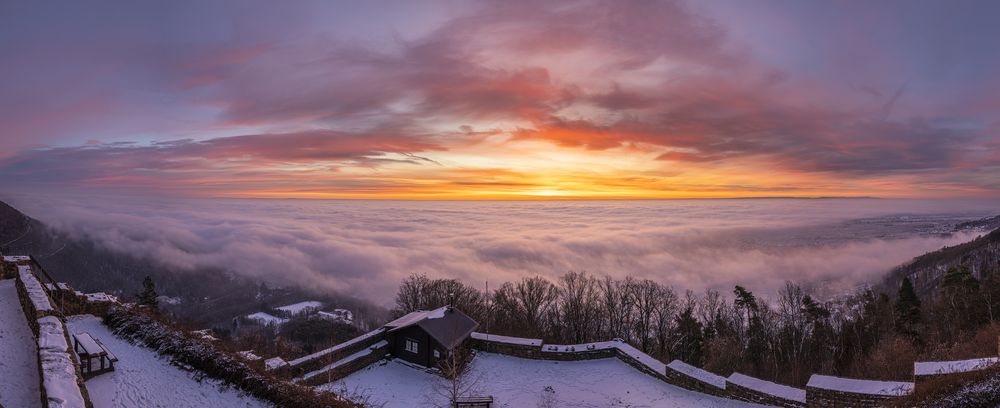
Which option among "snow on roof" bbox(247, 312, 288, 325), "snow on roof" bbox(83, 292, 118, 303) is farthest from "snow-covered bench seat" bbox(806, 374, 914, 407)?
"snow on roof" bbox(247, 312, 288, 325)

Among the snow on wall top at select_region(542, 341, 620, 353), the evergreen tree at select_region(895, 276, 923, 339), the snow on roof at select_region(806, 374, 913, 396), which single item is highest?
the snow on roof at select_region(806, 374, 913, 396)

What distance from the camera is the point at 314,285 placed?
527 feet

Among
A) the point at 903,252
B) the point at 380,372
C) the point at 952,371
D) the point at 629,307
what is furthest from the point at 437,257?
the point at 903,252

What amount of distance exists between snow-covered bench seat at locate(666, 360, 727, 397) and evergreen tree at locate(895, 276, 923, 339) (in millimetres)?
28384

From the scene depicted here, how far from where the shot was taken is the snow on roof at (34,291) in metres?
13.3

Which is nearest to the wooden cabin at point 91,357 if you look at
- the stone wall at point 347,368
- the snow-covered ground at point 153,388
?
the snow-covered ground at point 153,388

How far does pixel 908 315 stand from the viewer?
37094mm

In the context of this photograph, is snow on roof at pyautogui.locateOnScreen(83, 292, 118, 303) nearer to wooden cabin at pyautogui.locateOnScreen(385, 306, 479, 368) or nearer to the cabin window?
wooden cabin at pyautogui.locateOnScreen(385, 306, 479, 368)

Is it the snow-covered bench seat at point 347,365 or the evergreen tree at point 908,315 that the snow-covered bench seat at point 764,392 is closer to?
the snow-covered bench seat at point 347,365

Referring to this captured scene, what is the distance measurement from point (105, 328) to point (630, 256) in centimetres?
10797

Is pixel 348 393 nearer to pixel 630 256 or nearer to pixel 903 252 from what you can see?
pixel 630 256

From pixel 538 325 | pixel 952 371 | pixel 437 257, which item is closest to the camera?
pixel 952 371

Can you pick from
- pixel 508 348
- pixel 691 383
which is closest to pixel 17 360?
pixel 508 348

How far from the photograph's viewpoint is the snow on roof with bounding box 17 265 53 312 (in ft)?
43.7
